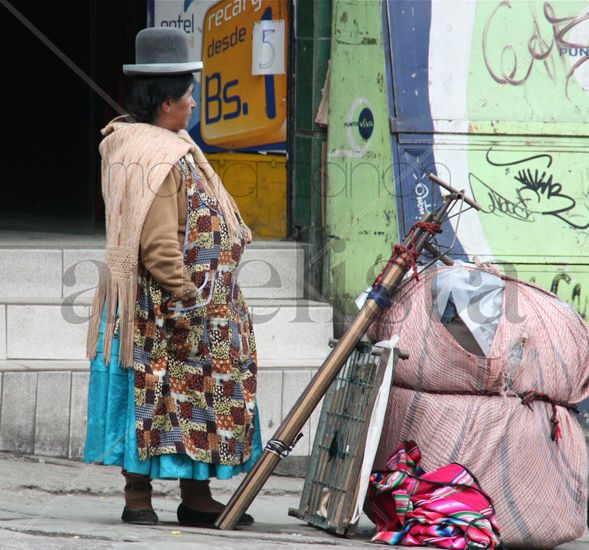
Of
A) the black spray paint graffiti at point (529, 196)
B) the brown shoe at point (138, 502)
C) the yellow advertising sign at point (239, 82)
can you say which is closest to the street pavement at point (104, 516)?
the brown shoe at point (138, 502)

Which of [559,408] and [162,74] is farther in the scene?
[559,408]

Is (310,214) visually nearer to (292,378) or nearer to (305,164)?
(305,164)

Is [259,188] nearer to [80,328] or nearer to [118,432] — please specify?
[80,328]

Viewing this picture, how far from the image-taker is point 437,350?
4.12m

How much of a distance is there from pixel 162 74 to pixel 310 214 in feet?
9.45

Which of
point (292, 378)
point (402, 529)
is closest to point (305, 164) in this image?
point (292, 378)

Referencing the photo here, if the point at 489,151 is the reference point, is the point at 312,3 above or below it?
above

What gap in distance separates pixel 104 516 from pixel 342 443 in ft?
3.31

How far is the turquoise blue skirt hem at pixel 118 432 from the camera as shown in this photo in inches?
152

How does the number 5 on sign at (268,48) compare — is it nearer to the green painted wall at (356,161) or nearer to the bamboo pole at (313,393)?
the green painted wall at (356,161)

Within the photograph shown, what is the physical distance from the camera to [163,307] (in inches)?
154

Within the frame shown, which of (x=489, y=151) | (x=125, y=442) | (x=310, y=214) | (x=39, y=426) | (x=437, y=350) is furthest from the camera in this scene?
(x=310, y=214)

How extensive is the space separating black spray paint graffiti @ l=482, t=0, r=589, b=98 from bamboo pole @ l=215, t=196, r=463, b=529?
2.40 m

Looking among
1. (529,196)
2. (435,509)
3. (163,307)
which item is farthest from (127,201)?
(529,196)
